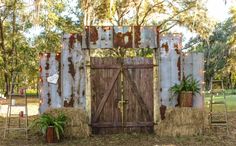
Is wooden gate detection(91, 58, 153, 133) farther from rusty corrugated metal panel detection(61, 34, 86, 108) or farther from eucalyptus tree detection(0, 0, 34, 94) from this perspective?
eucalyptus tree detection(0, 0, 34, 94)

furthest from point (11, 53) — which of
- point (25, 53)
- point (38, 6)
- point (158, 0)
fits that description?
point (38, 6)

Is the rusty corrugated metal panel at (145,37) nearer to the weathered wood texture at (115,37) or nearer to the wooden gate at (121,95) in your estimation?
the weathered wood texture at (115,37)

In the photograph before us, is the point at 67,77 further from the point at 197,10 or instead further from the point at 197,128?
the point at 197,10

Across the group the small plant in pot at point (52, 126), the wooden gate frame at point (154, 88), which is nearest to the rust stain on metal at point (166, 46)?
the wooden gate frame at point (154, 88)

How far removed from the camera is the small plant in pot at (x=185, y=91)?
1002cm

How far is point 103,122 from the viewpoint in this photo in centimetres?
1034

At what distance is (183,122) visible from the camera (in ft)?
32.5

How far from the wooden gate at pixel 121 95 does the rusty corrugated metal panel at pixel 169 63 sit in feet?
1.06

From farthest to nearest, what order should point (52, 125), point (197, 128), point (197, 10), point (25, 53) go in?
1. point (25, 53)
2. point (197, 10)
3. point (197, 128)
4. point (52, 125)

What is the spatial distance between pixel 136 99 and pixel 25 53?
20179 millimetres

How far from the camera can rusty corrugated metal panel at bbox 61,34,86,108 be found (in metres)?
10.2

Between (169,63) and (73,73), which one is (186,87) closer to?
(169,63)

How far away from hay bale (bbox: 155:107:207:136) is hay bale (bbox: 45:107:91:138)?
197 cm

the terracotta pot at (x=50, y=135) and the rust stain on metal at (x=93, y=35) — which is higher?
the rust stain on metal at (x=93, y=35)
